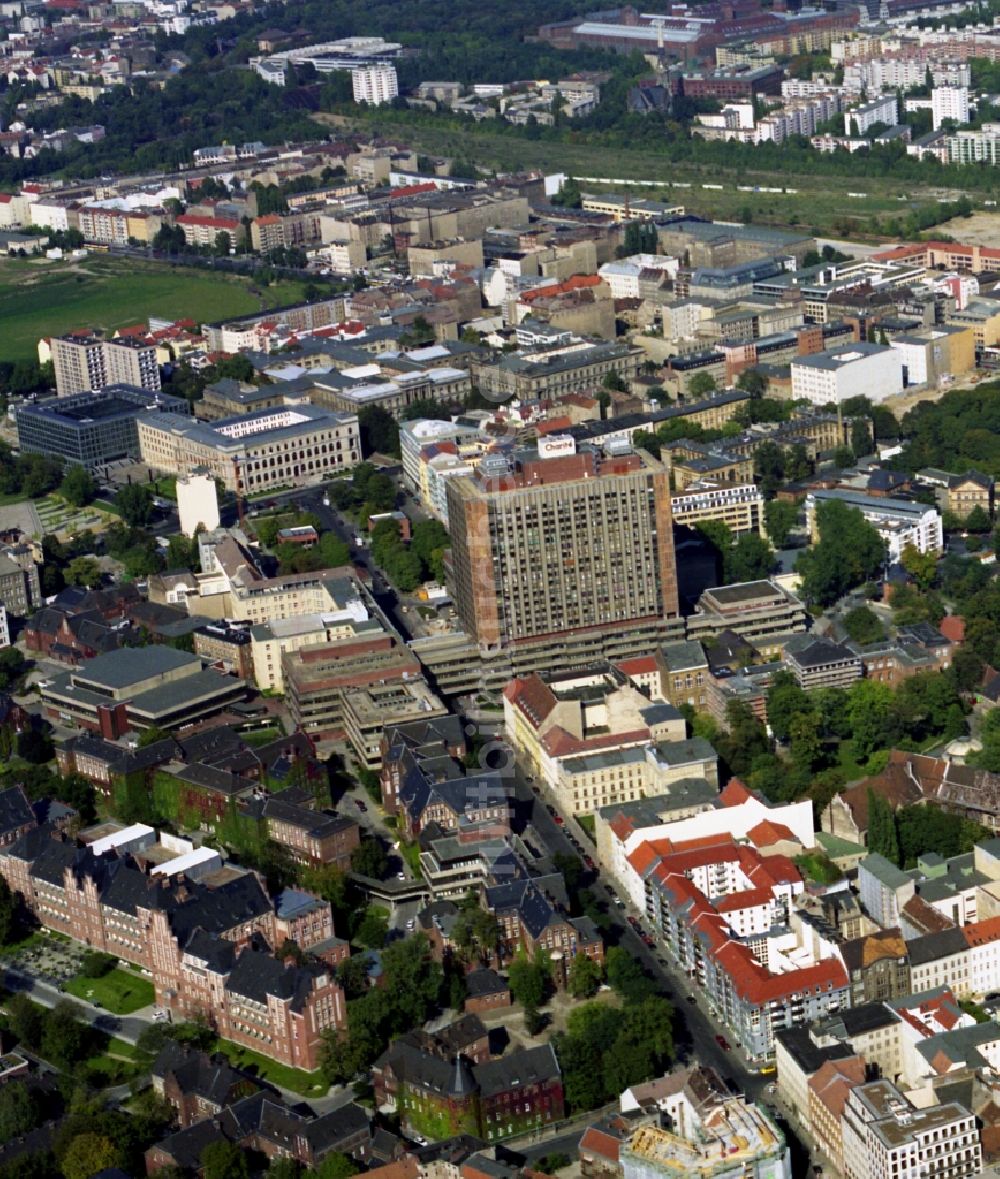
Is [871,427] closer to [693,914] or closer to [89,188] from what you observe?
[693,914]

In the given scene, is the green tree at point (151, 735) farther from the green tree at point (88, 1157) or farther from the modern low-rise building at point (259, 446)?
the modern low-rise building at point (259, 446)

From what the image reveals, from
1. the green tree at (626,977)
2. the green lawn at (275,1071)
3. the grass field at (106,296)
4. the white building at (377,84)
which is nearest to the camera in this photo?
the green lawn at (275,1071)

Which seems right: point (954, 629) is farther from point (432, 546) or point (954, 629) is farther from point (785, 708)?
point (432, 546)

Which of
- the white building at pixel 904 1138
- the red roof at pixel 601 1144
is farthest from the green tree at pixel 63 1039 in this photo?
the white building at pixel 904 1138

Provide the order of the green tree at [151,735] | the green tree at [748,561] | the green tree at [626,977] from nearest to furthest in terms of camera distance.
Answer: the green tree at [626,977]
the green tree at [151,735]
the green tree at [748,561]

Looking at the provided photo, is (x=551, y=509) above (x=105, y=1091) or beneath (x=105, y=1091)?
above

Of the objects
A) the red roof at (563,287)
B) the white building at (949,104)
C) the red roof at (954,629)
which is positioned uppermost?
the white building at (949,104)

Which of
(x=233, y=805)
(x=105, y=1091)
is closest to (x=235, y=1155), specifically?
(x=105, y=1091)

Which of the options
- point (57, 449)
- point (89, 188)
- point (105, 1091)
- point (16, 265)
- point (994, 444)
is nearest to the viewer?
point (105, 1091)
